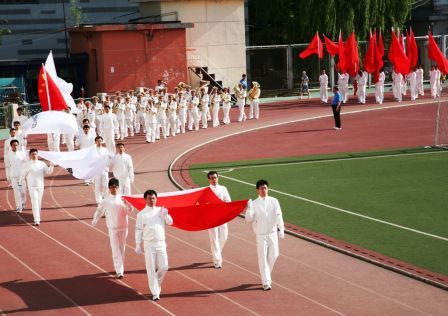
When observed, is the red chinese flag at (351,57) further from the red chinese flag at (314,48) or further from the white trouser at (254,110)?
the white trouser at (254,110)

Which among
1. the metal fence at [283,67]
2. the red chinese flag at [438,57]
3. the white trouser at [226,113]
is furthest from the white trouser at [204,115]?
the metal fence at [283,67]

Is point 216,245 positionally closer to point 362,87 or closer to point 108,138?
point 108,138

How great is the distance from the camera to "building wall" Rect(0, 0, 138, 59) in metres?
59.8

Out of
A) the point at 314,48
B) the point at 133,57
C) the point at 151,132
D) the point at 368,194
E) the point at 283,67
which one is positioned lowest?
the point at 368,194

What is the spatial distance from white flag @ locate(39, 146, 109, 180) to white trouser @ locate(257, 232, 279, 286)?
7.06 metres

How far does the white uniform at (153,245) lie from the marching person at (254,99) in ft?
82.2

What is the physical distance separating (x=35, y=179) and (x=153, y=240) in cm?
696

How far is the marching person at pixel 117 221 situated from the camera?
15812mm

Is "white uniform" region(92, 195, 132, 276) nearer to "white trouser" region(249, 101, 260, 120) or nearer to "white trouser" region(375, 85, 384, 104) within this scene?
"white trouser" region(249, 101, 260, 120)

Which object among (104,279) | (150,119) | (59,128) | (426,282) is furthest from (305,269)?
(150,119)

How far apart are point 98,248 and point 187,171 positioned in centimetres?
910

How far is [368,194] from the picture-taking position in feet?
72.6

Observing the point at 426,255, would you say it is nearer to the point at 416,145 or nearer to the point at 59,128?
the point at 59,128

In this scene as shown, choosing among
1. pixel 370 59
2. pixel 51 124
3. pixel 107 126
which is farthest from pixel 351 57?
pixel 51 124
